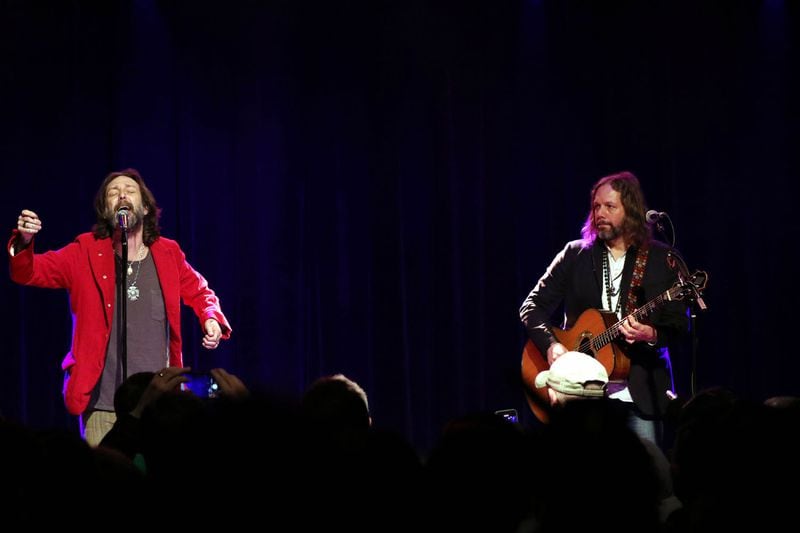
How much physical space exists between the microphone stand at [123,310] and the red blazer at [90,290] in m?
0.04

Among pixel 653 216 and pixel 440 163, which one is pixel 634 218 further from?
pixel 440 163

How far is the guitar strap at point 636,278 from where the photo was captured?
229 inches

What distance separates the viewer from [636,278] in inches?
230

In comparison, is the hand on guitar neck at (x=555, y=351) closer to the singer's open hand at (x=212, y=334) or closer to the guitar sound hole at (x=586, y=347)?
the guitar sound hole at (x=586, y=347)

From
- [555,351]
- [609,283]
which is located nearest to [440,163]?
[609,283]

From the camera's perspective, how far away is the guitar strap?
5.80m

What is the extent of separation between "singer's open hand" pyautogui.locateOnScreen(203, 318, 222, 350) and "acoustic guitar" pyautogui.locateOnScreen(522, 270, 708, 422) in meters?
1.85

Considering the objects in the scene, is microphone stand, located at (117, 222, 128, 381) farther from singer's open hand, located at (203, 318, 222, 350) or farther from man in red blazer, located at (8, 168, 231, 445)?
singer's open hand, located at (203, 318, 222, 350)

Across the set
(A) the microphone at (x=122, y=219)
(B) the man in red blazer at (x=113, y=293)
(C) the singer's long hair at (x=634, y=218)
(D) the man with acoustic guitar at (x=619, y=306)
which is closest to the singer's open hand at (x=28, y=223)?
(B) the man in red blazer at (x=113, y=293)

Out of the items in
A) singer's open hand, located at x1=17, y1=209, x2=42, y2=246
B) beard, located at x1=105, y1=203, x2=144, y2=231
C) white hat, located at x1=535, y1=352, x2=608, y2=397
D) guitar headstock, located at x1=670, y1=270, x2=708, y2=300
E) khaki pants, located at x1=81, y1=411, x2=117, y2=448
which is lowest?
khaki pants, located at x1=81, y1=411, x2=117, y2=448

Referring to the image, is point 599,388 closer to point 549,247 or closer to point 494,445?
point 494,445

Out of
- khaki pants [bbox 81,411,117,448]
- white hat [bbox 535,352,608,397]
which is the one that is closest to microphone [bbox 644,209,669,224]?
white hat [bbox 535,352,608,397]

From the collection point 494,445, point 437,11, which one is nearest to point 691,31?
point 437,11

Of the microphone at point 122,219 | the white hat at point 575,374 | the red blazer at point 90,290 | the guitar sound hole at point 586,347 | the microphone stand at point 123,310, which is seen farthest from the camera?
the guitar sound hole at point 586,347
